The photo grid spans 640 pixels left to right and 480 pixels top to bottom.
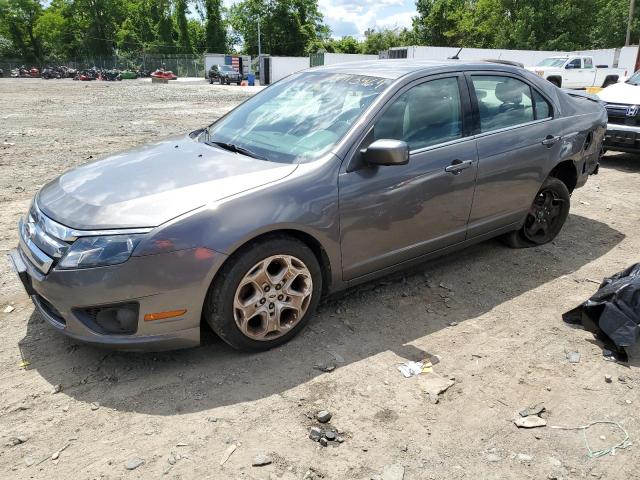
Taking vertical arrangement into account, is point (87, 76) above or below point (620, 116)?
above

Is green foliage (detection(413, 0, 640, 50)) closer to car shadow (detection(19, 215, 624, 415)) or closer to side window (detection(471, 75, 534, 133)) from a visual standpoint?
side window (detection(471, 75, 534, 133))

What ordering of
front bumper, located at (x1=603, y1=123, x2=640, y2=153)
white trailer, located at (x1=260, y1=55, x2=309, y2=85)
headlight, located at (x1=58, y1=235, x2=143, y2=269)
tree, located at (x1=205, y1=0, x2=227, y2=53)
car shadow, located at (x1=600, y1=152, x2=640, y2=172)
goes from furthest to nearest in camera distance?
tree, located at (x1=205, y1=0, x2=227, y2=53), white trailer, located at (x1=260, y1=55, x2=309, y2=85), car shadow, located at (x1=600, y1=152, x2=640, y2=172), front bumper, located at (x1=603, y1=123, x2=640, y2=153), headlight, located at (x1=58, y1=235, x2=143, y2=269)

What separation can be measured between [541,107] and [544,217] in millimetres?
1065

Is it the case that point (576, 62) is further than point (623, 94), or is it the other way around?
point (576, 62)

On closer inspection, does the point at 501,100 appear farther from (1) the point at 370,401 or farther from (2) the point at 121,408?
(2) the point at 121,408

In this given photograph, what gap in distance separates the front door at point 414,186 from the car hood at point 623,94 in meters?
5.84

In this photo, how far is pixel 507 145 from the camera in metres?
4.18

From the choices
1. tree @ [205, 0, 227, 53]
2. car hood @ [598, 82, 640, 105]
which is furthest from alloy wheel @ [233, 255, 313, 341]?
tree @ [205, 0, 227, 53]

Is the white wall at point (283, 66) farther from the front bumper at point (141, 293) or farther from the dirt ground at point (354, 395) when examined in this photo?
the front bumper at point (141, 293)

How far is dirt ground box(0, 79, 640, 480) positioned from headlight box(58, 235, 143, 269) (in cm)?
73

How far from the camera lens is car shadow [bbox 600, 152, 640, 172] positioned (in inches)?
334

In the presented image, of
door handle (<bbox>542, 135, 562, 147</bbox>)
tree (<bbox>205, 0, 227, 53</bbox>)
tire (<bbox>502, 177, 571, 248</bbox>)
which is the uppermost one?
tree (<bbox>205, 0, 227, 53</bbox>)

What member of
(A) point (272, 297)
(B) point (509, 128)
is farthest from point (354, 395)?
(B) point (509, 128)

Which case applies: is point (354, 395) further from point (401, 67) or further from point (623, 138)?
point (623, 138)
